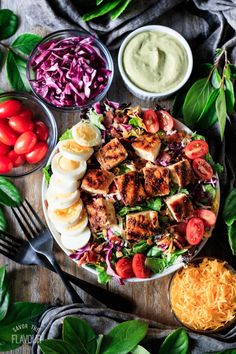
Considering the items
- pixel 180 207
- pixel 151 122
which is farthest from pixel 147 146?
pixel 180 207

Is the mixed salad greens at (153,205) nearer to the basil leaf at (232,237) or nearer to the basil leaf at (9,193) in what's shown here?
the basil leaf at (232,237)

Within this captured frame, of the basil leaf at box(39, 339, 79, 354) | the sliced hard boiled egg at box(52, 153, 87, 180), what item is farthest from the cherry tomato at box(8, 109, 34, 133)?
the basil leaf at box(39, 339, 79, 354)

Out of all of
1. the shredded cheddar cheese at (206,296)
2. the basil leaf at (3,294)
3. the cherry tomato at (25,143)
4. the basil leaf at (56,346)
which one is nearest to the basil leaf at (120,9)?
the cherry tomato at (25,143)

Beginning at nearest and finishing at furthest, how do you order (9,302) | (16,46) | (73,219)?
(73,219), (9,302), (16,46)

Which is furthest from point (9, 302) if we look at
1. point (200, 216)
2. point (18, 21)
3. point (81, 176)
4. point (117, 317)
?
point (18, 21)

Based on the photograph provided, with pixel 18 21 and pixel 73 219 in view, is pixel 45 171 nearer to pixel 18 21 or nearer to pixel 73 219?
pixel 73 219

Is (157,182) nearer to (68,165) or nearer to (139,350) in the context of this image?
(68,165)
